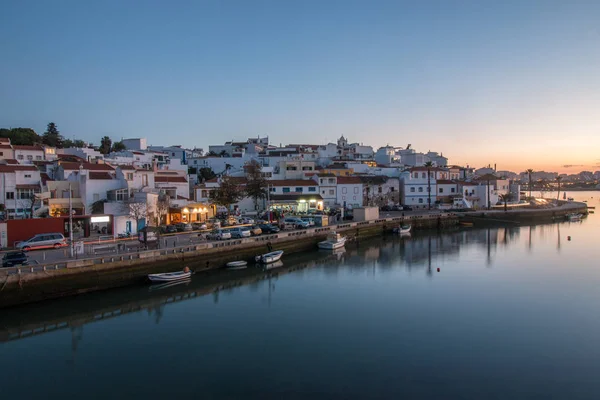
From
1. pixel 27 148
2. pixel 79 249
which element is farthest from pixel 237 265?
pixel 27 148

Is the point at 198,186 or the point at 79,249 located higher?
the point at 198,186

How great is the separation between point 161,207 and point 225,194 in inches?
388

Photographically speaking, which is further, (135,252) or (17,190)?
(17,190)

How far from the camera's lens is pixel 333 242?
3478cm

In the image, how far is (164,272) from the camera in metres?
23.8

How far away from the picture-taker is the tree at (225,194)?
4319 cm

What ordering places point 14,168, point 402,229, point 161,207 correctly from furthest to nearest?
1. point 402,229
2. point 161,207
3. point 14,168

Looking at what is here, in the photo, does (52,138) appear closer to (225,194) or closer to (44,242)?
(225,194)

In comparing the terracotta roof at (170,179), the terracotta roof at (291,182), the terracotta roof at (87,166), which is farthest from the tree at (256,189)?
the terracotta roof at (87,166)

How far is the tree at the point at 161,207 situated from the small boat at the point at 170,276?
10244 mm

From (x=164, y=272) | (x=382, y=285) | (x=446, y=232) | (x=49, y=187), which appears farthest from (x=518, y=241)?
(x=49, y=187)

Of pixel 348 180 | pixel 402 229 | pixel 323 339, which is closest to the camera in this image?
pixel 323 339

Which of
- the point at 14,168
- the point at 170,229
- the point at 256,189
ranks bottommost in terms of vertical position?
the point at 170,229

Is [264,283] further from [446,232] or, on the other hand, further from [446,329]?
[446,232]
